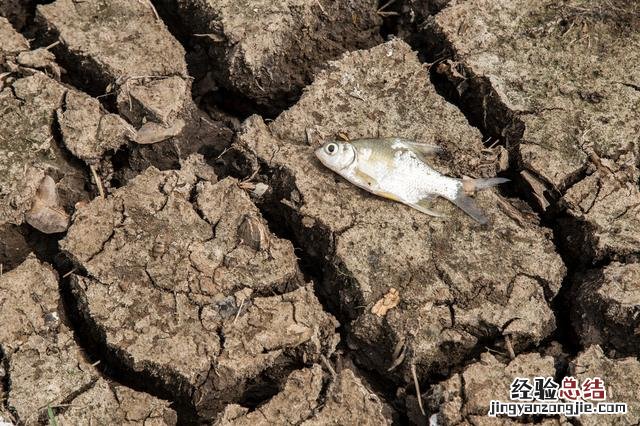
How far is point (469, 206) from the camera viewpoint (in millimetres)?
3439

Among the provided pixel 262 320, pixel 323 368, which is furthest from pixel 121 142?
pixel 323 368

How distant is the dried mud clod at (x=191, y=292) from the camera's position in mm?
3131

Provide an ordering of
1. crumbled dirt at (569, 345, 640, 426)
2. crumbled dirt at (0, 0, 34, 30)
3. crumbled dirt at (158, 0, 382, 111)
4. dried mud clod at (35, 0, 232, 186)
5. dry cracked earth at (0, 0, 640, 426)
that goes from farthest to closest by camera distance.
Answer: crumbled dirt at (0, 0, 34, 30), crumbled dirt at (158, 0, 382, 111), dried mud clod at (35, 0, 232, 186), dry cracked earth at (0, 0, 640, 426), crumbled dirt at (569, 345, 640, 426)

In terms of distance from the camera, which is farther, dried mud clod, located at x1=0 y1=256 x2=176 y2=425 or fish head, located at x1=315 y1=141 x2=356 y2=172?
fish head, located at x1=315 y1=141 x2=356 y2=172

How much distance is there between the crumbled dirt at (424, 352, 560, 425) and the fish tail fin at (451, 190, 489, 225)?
601mm

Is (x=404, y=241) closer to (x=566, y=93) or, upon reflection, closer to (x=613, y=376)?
(x=613, y=376)

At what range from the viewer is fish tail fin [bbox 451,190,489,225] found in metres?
3.43

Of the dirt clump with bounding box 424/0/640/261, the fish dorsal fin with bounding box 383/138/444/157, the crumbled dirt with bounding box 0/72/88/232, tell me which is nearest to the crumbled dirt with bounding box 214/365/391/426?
the fish dorsal fin with bounding box 383/138/444/157

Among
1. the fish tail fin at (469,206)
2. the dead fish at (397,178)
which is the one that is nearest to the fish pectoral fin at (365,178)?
the dead fish at (397,178)

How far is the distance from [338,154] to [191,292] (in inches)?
33.3

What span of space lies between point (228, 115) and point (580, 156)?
168 centimetres

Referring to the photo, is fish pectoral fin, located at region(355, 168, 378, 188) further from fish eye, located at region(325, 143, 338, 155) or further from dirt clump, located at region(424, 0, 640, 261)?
dirt clump, located at region(424, 0, 640, 261)

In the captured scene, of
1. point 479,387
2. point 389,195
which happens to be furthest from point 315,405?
point 389,195

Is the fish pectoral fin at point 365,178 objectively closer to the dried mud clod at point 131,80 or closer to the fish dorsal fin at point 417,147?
the fish dorsal fin at point 417,147
